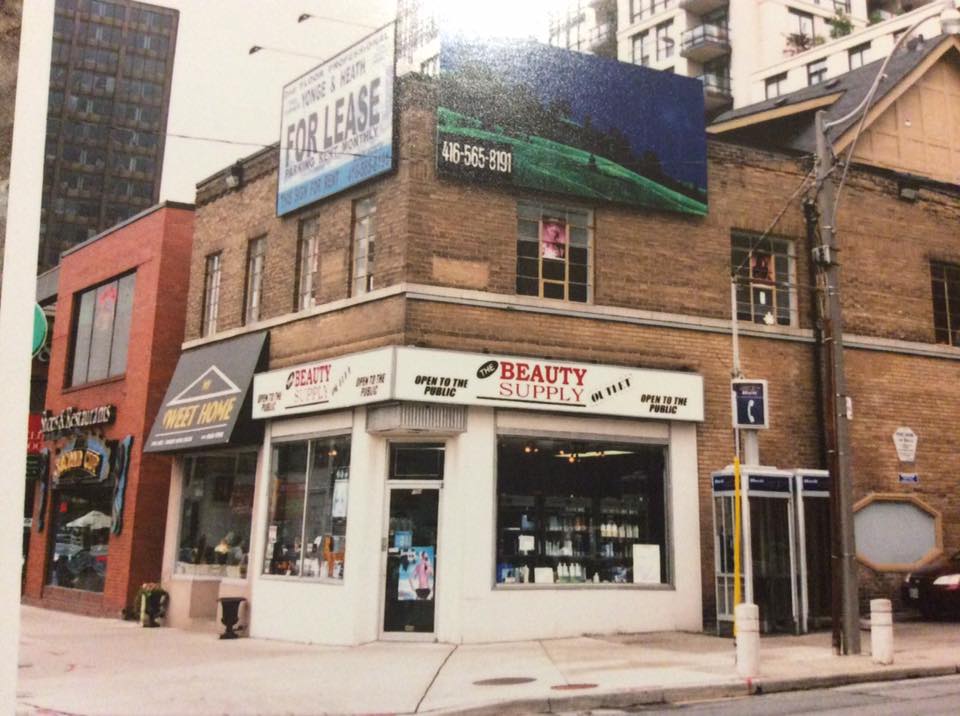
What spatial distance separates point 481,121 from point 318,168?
3.21 meters

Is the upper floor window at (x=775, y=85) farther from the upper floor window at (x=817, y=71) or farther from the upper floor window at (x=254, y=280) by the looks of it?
the upper floor window at (x=254, y=280)

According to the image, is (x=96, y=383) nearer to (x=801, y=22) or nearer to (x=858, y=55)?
(x=858, y=55)

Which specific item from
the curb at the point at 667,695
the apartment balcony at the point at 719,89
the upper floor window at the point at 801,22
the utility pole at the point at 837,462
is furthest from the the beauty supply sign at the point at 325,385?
the upper floor window at the point at 801,22

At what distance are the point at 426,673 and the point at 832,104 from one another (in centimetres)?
1651

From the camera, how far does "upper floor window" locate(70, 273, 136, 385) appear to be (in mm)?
22141

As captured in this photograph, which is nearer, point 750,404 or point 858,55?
point 750,404

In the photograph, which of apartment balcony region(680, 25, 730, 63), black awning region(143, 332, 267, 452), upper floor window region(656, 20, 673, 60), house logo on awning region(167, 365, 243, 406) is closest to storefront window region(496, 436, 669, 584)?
black awning region(143, 332, 267, 452)

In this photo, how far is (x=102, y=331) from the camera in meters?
22.9

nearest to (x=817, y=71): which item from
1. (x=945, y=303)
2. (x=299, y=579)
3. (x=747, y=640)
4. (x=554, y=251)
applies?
(x=945, y=303)

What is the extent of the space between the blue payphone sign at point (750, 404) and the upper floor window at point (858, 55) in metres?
40.1

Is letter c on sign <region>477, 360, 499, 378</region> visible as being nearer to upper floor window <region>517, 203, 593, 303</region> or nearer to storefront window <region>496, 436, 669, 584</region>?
storefront window <region>496, 436, 669, 584</region>

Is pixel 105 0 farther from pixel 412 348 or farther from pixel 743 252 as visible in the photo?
pixel 743 252

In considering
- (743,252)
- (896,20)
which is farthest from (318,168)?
(896,20)

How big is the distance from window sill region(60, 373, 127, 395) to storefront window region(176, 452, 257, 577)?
131 inches
